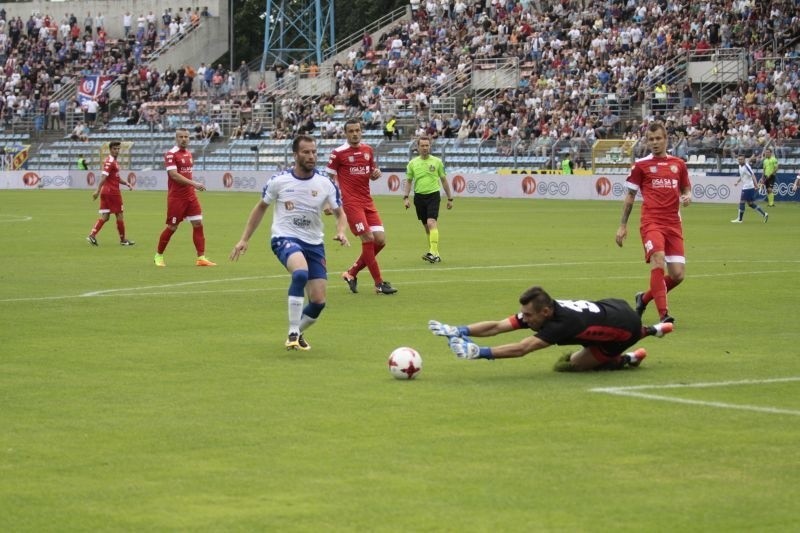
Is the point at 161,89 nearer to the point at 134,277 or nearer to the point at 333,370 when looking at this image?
the point at 134,277

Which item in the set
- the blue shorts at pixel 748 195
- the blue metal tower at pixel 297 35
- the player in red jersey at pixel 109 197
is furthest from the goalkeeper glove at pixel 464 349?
the blue metal tower at pixel 297 35

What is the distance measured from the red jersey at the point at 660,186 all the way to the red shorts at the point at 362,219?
4.71 m

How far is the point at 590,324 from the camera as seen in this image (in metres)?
11.1

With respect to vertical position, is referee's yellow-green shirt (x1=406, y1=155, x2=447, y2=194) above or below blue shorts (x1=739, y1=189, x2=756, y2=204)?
above

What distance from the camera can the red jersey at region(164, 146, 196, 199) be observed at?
24125 mm

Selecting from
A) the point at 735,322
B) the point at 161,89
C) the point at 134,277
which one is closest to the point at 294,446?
the point at 735,322

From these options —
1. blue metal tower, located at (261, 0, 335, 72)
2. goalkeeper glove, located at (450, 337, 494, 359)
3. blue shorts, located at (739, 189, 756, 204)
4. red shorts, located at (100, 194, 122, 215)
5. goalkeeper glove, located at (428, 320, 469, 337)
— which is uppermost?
blue metal tower, located at (261, 0, 335, 72)

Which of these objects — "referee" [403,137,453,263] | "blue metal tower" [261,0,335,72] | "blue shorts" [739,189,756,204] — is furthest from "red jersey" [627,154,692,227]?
"blue metal tower" [261,0,335,72]

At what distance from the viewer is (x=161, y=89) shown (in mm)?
76312

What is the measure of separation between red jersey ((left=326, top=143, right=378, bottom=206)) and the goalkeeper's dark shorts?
15.7 feet

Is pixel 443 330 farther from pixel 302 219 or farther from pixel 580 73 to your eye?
pixel 580 73

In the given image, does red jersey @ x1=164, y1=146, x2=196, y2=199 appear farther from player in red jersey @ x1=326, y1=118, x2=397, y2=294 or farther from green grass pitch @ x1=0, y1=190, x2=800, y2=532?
player in red jersey @ x1=326, y1=118, x2=397, y2=294

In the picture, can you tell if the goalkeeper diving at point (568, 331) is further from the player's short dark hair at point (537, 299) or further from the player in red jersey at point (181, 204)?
the player in red jersey at point (181, 204)

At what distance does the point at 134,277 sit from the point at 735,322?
32.9ft
